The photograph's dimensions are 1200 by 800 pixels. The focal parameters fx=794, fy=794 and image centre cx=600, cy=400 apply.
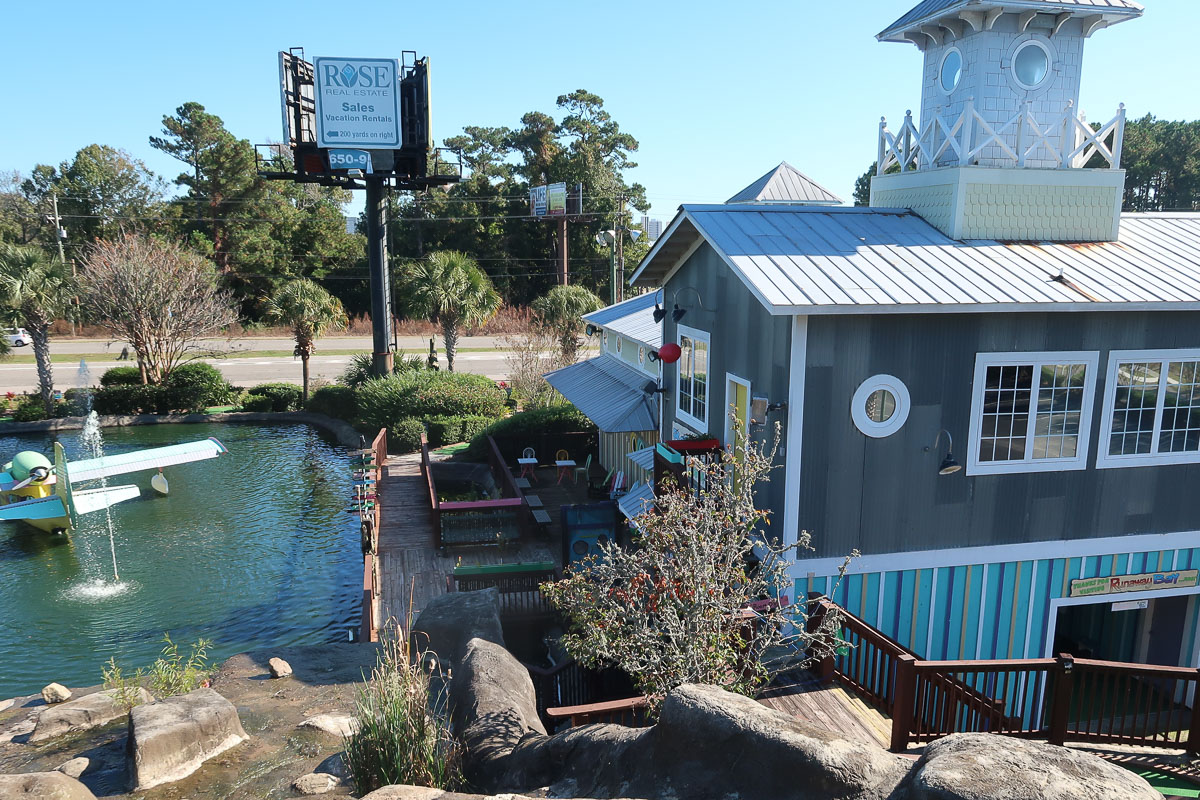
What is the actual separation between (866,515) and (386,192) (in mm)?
25941

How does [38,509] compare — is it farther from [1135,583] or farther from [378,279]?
[1135,583]

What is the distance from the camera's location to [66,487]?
16.6 meters

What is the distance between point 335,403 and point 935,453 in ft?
76.3

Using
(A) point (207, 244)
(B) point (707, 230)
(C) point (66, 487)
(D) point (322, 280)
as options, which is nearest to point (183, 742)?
(B) point (707, 230)

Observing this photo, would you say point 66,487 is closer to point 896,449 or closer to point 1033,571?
point 896,449

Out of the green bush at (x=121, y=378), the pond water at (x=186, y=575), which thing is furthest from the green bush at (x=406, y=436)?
the green bush at (x=121, y=378)

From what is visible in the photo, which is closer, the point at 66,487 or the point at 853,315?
the point at 853,315

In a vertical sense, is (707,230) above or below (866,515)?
above

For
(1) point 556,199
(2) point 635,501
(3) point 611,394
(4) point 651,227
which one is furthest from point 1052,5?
(4) point 651,227

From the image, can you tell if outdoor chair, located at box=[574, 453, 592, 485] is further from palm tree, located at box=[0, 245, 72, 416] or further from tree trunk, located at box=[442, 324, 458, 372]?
palm tree, located at box=[0, 245, 72, 416]

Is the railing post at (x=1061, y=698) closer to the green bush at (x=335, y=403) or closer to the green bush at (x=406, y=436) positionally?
the green bush at (x=406, y=436)

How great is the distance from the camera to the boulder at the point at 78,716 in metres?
7.13

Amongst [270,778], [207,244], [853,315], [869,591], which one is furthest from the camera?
[207,244]

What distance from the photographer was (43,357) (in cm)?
2777
